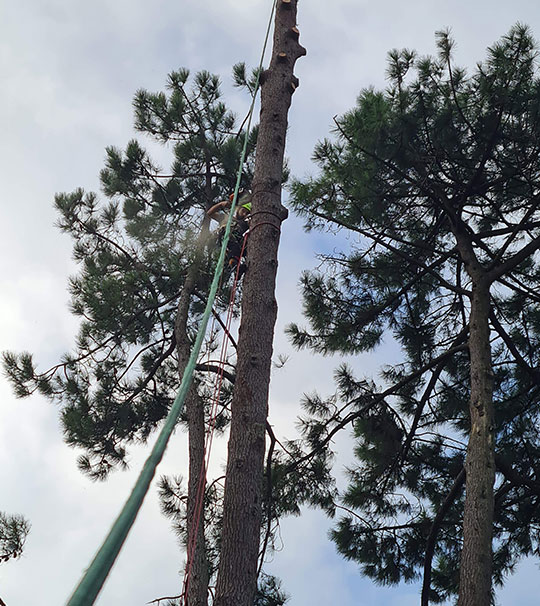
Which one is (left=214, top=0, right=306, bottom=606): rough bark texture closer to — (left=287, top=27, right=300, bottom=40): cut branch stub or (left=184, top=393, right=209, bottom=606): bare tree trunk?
(left=287, top=27, right=300, bottom=40): cut branch stub

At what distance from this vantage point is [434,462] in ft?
20.9

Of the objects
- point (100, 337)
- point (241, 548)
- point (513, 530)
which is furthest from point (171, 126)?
point (241, 548)

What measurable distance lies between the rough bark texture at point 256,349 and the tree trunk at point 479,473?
175cm

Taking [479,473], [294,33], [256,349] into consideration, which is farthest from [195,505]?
[294,33]

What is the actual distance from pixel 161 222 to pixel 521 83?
4.16m

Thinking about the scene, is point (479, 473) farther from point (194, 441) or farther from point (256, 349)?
point (194, 441)

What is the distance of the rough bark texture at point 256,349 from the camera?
9.59 feet

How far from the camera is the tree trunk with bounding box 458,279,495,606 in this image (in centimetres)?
412

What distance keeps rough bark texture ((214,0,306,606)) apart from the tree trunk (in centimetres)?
175

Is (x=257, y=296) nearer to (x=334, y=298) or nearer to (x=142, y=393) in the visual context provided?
(x=334, y=298)

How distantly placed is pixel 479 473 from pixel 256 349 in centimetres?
197

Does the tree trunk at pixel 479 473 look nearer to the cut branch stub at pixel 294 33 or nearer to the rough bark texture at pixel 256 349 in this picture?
the rough bark texture at pixel 256 349

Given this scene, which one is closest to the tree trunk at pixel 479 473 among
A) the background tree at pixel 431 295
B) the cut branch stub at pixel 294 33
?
the background tree at pixel 431 295

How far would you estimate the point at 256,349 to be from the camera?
3.41 meters
